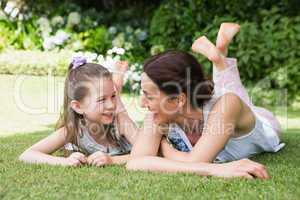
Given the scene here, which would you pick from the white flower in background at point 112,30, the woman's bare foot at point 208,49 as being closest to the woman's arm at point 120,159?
the woman's bare foot at point 208,49

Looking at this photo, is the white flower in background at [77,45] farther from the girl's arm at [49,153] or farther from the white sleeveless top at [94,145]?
the girl's arm at [49,153]

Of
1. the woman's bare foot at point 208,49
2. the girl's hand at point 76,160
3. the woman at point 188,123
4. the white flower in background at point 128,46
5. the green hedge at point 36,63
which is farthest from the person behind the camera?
the white flower in background at point 128,46

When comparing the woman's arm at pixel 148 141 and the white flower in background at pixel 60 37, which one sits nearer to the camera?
the woman's arm at pixel 148 141

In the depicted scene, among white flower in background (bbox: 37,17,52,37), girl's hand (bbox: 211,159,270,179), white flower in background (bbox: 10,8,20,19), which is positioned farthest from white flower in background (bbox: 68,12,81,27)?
girl's hand (bbox: 211,159,270,179)

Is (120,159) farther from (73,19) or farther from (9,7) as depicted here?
(9,7)

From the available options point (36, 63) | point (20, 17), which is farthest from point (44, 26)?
point (36, 63)

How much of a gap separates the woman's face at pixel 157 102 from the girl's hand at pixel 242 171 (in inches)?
21.2

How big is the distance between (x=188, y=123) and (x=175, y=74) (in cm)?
42

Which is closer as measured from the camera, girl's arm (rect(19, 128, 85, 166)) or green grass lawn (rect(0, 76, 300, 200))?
green grass lawn (rect(0, 76, 300, 200))

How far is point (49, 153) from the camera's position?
441 cm

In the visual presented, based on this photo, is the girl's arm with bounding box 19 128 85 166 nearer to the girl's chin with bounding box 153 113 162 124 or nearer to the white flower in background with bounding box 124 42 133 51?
the girl's chin with bounding box 153 113 162 124

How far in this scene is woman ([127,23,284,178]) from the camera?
12.5 feet

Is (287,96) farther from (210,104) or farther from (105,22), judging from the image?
(210,104)

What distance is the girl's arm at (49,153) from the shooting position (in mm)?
4051
